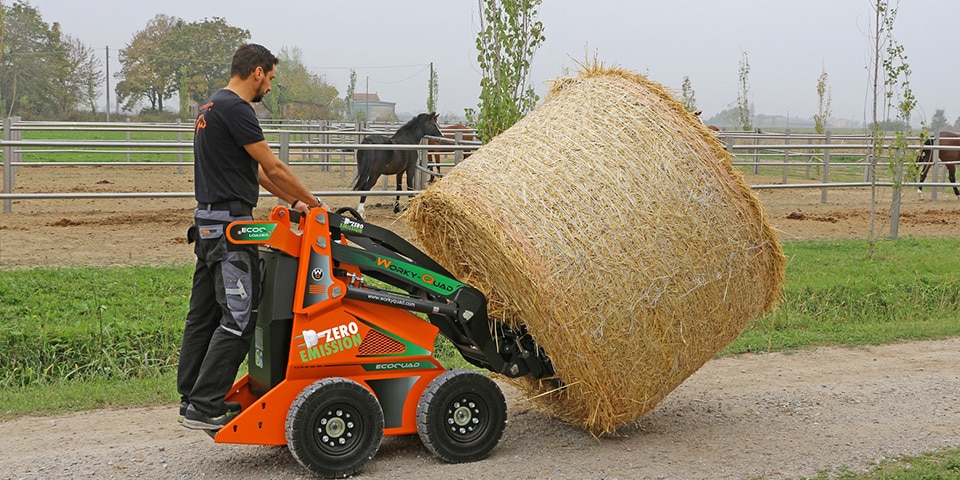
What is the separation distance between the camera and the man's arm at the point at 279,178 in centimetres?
432

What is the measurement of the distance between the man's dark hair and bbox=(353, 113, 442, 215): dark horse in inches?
348

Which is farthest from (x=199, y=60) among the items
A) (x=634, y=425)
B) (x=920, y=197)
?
(x=634, y=425)

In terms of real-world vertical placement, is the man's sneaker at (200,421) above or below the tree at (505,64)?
below

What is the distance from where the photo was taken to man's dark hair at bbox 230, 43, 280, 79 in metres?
4.41

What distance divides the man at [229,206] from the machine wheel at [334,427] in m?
0.39

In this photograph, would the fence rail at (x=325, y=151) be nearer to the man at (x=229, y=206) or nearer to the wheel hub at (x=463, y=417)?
the wheel hub at (x=463, y=417)

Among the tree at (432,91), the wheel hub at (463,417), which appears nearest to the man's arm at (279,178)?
the wheel hub at (463,417)

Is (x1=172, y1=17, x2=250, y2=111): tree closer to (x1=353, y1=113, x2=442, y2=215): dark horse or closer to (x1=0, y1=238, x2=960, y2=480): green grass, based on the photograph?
(x1=353, y1=113, x2=442, y2=215): dark horse

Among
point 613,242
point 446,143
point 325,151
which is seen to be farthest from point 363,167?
point 613,242

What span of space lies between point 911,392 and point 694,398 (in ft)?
4.66

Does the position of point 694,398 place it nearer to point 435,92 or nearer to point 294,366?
point 294,366

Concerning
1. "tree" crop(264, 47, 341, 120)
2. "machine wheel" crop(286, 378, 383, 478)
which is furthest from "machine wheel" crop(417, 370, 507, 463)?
"tree" crop(264, 47, 341, 120)

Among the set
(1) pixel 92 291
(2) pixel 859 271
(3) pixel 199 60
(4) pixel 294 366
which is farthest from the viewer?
(3) pixel 199 60

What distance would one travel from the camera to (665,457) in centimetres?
479
